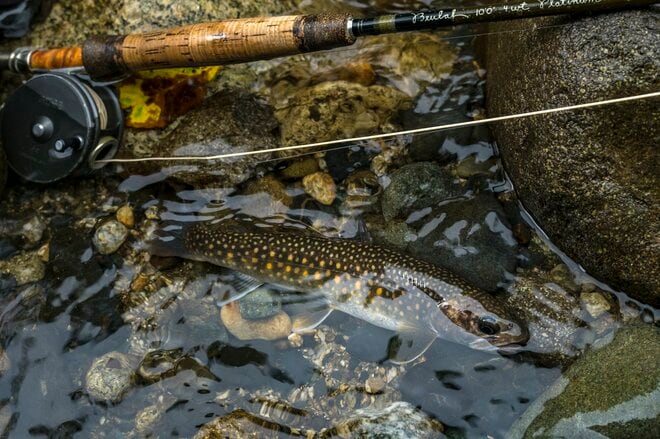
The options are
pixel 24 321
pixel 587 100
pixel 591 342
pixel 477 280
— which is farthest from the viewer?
pixel 24 321

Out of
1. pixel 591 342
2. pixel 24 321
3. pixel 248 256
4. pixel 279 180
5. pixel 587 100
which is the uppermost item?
pixel 587 100

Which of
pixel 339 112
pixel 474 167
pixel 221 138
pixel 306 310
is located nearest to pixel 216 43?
pixel 221 138

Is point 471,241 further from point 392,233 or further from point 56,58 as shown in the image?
point 56,58

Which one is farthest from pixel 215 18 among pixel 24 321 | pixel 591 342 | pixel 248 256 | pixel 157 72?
pixel 591 342

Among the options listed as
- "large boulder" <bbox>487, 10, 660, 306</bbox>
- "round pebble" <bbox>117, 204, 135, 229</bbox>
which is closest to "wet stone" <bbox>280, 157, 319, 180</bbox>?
"round pebble" <bbox>117, 204, 135, 229</bbox>

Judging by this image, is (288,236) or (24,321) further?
Answer: (24,321)

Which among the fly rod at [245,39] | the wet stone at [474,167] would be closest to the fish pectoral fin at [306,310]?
the wet stone at [474,167]

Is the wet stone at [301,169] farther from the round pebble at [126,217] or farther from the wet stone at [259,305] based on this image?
the round pebble at [126,217]

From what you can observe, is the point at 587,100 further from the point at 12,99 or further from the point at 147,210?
the point at 12,99

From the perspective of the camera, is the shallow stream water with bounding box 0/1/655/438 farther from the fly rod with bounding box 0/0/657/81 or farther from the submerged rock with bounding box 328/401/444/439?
the fly rod with bounding box 0/0/657/81
